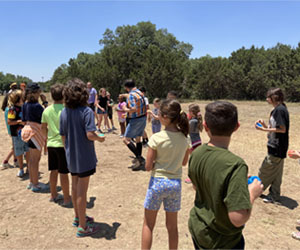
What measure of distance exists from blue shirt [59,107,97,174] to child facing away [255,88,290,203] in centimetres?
295

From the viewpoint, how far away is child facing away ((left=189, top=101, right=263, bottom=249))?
1.50 m

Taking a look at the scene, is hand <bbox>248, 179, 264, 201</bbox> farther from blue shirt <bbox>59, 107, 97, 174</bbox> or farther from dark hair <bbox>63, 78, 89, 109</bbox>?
dark hair <bbox>63, 78, 89, 109</bbox>

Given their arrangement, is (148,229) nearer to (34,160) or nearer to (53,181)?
(53,181)

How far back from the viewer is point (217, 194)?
5.25ft

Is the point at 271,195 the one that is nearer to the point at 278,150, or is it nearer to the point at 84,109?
the point at 278,150

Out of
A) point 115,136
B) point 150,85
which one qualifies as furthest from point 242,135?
point 150,85

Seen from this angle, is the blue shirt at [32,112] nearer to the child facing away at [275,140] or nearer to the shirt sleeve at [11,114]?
the shirt sleeve at [11,114]

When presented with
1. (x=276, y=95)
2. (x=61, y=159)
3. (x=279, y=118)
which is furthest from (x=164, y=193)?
(x=276, y=95)

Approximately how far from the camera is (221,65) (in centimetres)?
4378

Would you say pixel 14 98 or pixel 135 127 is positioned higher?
pixel 14 98

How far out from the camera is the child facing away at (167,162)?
8.45 ft

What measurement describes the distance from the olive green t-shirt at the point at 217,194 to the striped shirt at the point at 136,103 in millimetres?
4013

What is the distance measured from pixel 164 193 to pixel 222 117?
4.13 feet

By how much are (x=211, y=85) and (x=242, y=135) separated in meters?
34.8
